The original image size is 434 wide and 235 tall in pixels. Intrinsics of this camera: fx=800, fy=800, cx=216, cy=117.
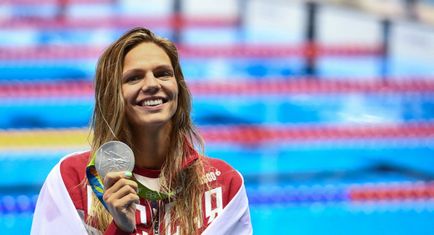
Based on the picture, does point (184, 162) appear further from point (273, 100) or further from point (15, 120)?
point (273, 100)

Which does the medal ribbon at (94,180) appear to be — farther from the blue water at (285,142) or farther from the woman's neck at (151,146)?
the blue water at (285,142)

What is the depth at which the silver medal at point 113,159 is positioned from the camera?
138 cm

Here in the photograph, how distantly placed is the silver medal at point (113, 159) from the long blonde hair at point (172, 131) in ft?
0.44

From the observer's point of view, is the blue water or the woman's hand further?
the blue water

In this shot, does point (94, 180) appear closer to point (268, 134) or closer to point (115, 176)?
point (115, 176)

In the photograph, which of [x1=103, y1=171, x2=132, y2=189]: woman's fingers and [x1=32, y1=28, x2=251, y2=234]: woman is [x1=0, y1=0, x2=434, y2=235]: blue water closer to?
[x1=32, y1=28, x2=251, y2=234]: woman

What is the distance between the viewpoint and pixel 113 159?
1.38 meters

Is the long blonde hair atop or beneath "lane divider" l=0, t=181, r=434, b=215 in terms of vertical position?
atop

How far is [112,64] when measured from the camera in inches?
60.2

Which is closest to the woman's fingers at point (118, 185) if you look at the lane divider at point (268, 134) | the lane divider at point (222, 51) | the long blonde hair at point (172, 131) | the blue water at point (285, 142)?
the long blonde hair at point (172, 131)

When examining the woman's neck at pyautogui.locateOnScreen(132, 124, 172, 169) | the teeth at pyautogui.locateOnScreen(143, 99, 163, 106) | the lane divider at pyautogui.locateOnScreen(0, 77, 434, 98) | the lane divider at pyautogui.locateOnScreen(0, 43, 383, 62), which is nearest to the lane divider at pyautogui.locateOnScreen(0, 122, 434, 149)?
the lane divider at pyautogui.locateOnScreen(0, 77, 434, 98)

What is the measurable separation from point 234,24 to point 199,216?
695cm

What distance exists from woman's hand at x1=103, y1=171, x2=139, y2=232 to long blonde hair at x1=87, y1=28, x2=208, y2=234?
0.14 metres

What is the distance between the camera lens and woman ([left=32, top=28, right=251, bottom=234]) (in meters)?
1.52
